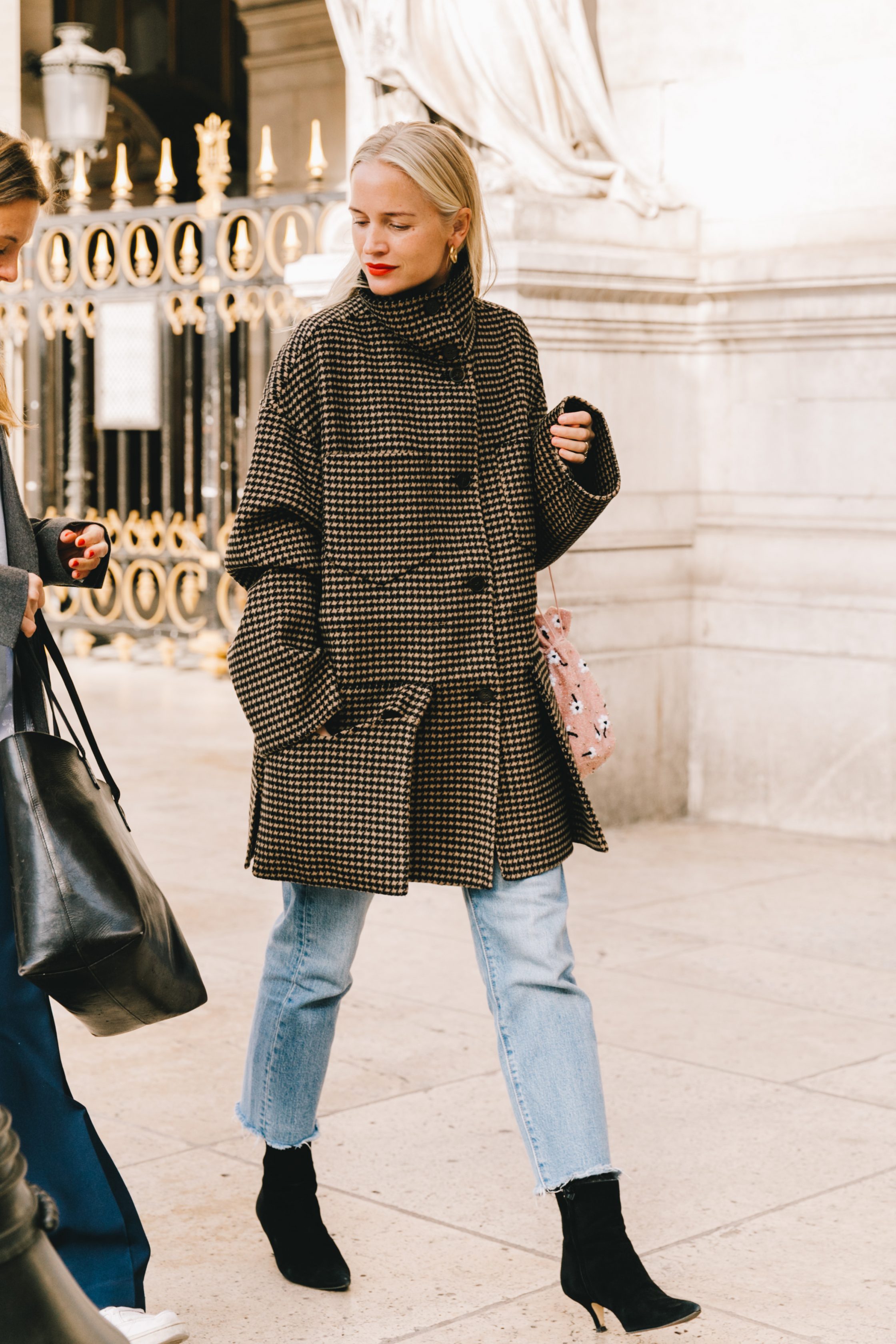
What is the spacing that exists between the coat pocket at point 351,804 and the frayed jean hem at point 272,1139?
1.44ft

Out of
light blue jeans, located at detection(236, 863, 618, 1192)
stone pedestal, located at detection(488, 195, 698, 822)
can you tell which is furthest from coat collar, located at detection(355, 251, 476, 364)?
stone pedestal, located at detection(488, 195, 698, 822)

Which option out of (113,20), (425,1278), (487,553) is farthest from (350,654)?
(113,20)

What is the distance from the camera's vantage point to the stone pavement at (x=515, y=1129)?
3035 mm

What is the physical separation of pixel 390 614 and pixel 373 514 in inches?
6.1

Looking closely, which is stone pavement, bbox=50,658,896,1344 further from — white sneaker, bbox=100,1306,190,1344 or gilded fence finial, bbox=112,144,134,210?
gilded fence finial, bbox=112,144,134,210

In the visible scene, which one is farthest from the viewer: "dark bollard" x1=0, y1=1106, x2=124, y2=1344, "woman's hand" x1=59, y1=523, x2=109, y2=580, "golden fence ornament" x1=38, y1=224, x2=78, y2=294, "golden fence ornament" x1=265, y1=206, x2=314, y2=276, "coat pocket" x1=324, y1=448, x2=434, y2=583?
"golden fence ornament" x1=38, y1=224, x2=78, y2=294

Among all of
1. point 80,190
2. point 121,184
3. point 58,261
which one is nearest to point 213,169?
point 121,184

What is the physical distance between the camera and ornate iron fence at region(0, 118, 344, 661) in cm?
1088

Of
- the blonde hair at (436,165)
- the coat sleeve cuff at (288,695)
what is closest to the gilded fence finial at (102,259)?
the blonde hair at (436,165)

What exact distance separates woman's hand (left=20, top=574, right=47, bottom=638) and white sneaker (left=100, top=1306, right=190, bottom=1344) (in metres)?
0.98

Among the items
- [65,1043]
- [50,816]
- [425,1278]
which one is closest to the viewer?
[50,816]

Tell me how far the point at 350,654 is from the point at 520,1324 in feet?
3.44

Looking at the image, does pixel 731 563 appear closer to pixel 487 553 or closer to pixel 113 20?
pixel 487 553

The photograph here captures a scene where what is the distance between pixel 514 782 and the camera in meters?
3.00
